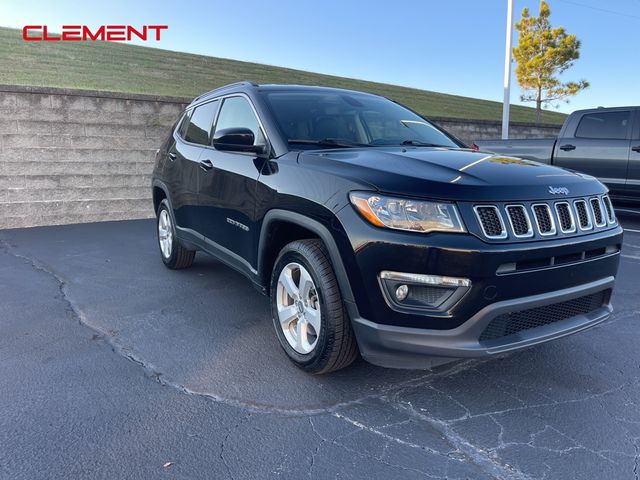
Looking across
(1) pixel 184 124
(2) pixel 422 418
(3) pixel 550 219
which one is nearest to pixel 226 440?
(2) pixel 422 418

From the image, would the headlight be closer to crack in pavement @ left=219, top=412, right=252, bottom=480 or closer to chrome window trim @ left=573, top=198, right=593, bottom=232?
chrome window trim @ left=573, top=198, right=593, bottom=232

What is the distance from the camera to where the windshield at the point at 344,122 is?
356cm

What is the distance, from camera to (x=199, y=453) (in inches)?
93.7

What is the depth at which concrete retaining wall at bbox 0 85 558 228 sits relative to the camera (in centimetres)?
798

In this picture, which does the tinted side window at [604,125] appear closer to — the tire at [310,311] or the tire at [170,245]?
the tire at [170,245]

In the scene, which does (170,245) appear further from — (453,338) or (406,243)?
(453,338)

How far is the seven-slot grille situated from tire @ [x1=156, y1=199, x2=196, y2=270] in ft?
11.3

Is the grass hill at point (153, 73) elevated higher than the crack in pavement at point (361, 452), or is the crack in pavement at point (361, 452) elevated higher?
the grass hill at point (153, 73)

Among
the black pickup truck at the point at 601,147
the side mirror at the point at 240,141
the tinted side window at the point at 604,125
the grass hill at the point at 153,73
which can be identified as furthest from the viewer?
the grass hill at the point at 153,73

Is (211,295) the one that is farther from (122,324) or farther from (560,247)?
(560,247)

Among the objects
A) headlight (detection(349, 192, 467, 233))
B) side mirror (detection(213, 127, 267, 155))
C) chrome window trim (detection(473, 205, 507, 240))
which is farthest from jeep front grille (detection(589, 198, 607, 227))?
side mirror (detection(213, 127, 267, 155))

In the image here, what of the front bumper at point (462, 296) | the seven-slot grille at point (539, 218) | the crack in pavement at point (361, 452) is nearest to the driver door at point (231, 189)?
the front bumper at point (462, 296)

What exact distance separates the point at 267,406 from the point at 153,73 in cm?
1699

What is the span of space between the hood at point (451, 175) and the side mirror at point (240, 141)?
0.43 m
